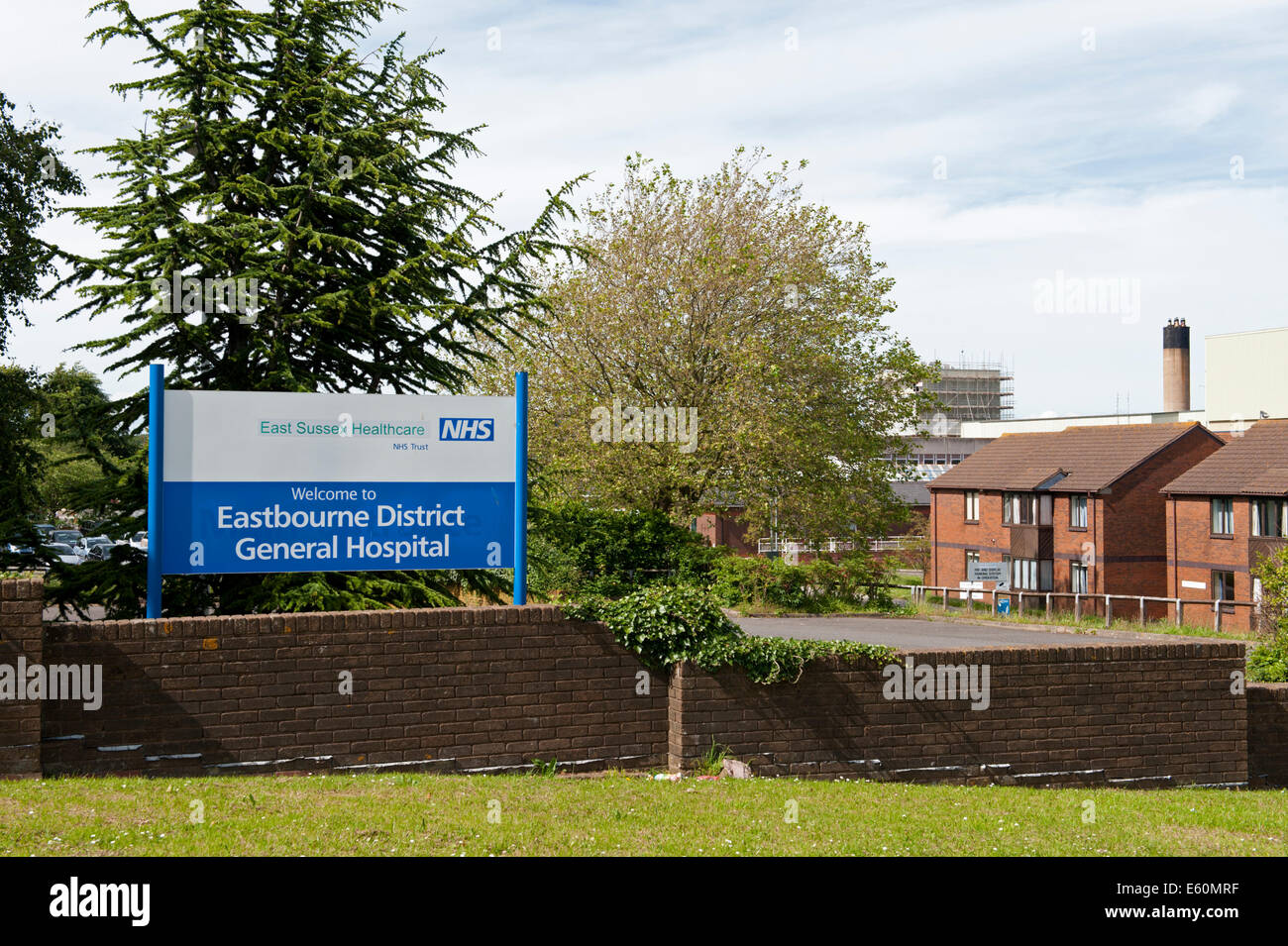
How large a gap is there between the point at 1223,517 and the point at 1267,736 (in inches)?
1412

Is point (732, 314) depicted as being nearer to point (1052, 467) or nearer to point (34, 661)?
point (34, 661)

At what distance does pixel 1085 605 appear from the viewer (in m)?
49.7

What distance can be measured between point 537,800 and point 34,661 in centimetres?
389

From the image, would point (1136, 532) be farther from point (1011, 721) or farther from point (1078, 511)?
point (1011, 721)

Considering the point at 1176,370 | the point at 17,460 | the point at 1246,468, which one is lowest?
the point at 17,460

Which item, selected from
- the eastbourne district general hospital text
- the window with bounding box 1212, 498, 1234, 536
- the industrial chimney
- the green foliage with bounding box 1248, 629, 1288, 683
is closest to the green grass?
the window with bounding box 1212, 498, 1234, 536

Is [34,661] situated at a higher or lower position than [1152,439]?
lower

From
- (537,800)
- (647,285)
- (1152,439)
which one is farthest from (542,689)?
(1152,439)

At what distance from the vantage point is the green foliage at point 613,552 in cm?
2633

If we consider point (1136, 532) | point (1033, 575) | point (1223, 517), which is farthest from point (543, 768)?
point (1033, 575)

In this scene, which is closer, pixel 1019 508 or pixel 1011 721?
pixel 1011 721

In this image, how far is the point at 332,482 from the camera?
32.4ft

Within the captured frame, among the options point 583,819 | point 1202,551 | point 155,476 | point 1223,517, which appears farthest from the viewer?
point 1202,551

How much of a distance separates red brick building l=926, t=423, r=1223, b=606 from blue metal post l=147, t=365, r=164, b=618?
151 feet
